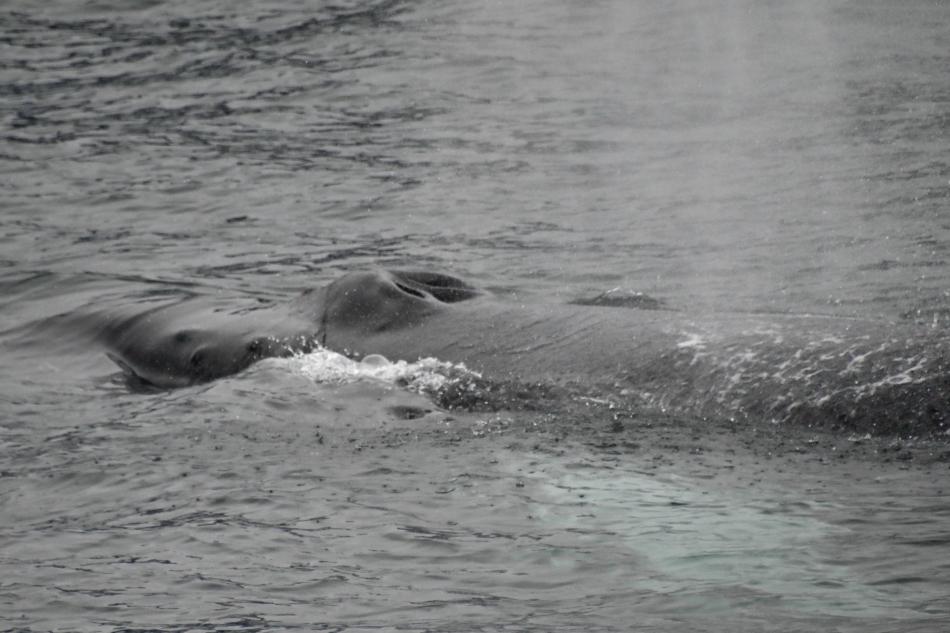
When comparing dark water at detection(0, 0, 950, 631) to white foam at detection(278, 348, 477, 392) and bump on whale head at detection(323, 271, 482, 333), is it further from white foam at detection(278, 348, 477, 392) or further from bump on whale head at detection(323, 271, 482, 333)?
bump on whale head at detection(323, 271, 482, 333)

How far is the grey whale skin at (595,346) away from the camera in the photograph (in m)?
8.11

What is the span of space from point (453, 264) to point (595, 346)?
210 inches

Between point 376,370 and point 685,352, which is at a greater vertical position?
point 685,352

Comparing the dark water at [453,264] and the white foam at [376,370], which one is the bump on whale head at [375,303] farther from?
the dark water at [453,264]

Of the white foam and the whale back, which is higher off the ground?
the whale back

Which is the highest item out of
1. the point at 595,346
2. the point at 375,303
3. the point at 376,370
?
the point at 375,303

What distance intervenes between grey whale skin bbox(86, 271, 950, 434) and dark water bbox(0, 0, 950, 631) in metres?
0.27

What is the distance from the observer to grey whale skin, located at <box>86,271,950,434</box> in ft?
26.6

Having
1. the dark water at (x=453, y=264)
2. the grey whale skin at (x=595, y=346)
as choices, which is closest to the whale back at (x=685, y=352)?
the grey whale skin at (x=595, y=346)

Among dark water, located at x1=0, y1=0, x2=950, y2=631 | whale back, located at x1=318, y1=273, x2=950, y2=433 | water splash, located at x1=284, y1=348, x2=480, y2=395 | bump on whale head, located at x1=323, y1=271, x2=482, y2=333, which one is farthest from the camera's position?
bump on whale head, located at x1=323, y1=271, x2=482, y2=333

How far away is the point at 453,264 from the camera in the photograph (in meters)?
14.4

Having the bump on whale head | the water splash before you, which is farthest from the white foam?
the bump on whale head

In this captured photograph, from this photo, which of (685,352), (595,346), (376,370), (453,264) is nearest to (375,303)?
(376,370)

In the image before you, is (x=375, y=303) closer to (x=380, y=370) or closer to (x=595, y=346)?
(x=380, y=370)
